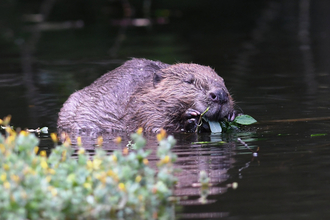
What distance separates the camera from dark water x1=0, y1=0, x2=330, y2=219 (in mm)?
4137

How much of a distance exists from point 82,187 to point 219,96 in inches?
112

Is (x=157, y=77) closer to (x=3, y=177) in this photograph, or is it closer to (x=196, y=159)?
(x=196, y=159)

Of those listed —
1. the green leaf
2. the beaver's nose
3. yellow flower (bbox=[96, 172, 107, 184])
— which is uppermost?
the beaver's nose

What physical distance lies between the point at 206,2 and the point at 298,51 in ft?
42.8

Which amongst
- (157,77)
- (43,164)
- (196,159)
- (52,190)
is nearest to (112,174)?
(52,190)

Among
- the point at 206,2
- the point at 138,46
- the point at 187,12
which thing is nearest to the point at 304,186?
the point at 138,46

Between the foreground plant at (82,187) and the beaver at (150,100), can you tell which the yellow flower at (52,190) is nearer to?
the foreground plant at (82,187)

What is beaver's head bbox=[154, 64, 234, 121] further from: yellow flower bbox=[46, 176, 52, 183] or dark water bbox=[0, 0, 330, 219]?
yellow flower bbox=[46, 176, 52, 183]

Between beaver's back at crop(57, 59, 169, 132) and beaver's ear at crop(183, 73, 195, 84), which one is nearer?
beaver's ear at crop(183, 73, 195, 84)

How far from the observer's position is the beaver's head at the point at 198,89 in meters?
6.26

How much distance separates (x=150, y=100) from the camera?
22.1 ft

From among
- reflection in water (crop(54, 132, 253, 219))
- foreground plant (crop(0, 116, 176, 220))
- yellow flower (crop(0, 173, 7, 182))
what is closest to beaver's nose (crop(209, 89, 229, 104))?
reflection in water (crop(54, 132, 253, 219))

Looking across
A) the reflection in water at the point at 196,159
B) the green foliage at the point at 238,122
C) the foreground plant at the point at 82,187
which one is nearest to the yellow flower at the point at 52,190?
the foreground plant at the point at 82,187

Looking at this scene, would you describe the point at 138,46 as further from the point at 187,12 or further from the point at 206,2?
the point at 206,2
